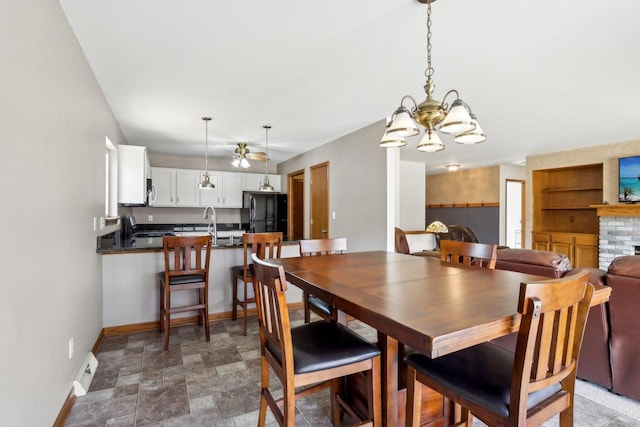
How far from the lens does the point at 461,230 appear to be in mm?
5984

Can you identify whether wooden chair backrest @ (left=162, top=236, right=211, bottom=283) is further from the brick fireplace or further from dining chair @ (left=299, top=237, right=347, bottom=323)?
the brick fireplace

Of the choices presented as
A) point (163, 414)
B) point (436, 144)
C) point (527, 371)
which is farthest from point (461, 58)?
point (163, 414)

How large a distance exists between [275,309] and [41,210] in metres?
1.27

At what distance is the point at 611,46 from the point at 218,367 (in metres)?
3.76

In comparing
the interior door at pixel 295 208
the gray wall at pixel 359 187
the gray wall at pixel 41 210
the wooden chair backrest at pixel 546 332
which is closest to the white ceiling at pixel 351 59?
the gray wall at pixel 359 187

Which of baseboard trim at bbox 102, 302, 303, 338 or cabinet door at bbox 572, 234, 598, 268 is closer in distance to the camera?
baseboard trim at bbox 102, 302, 303, 338

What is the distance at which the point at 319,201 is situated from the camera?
557 cm

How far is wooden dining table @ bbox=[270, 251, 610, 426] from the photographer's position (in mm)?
971

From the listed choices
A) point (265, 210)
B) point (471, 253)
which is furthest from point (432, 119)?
point (265, 210)

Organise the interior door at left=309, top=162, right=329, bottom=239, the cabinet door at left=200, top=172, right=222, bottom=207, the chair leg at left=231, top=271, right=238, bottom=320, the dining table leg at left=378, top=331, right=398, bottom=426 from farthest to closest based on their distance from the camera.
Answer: the cabinet door at left=200, top=172, right=222, bottom=207
the interior door at left=309, top=162, right=329, bottom=239
the chair leg at left=231, top=271, right=238, bottom=320
the dining table leg at left=378, top=331, right=398, bottom=426

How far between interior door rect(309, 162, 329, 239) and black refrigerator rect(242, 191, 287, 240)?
40.0 inches

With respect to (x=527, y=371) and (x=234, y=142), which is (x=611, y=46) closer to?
(x=527, y=371)

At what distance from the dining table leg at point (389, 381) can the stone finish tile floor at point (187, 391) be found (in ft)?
1.63

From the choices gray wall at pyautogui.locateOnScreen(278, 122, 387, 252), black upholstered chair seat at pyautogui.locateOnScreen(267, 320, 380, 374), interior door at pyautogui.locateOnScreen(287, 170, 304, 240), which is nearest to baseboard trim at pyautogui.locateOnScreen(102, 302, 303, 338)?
gray wall at pyautogui.locateOnScreen(278, 122, 387, 252)
